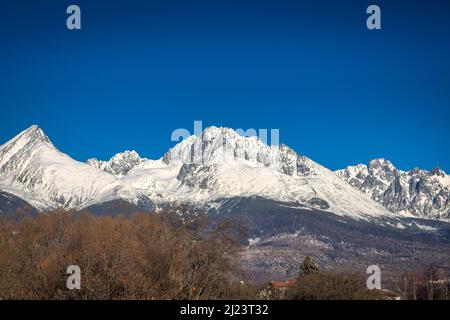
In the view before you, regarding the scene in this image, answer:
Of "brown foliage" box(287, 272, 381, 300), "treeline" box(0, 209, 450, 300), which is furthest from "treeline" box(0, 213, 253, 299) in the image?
"brown foliage" box(287, 272, 381, 300)

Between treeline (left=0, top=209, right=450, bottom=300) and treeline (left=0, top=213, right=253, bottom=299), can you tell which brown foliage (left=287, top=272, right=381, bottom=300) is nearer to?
treeline (left=0, top=209, right=450, bottom=300)

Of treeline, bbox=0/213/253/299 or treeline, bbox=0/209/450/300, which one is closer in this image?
treeline, bbox=0/213/253/299

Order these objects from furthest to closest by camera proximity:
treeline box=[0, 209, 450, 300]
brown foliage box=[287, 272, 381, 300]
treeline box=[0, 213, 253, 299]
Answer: brown foliage box=[287, 272, 381, 300]
treeline box=[0, 209, 450, 300]
treeline box=[0, 213, 253, 299]

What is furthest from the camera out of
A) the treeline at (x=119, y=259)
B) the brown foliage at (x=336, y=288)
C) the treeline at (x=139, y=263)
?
the brown foliage at (x=336, y=288)

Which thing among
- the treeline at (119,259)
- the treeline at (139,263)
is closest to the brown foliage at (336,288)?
the treeline at (139,263)

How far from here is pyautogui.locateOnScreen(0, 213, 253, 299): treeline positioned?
58.0m

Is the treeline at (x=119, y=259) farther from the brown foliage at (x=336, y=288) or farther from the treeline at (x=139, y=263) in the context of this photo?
the brown foliage at (x=336, y=288)

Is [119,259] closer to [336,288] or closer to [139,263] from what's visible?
[139,263]

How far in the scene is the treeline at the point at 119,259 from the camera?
5795 centimetres

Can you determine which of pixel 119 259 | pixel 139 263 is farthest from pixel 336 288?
pixel 119 259

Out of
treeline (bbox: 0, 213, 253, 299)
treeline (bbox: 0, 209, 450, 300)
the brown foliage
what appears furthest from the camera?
the brown foliage
